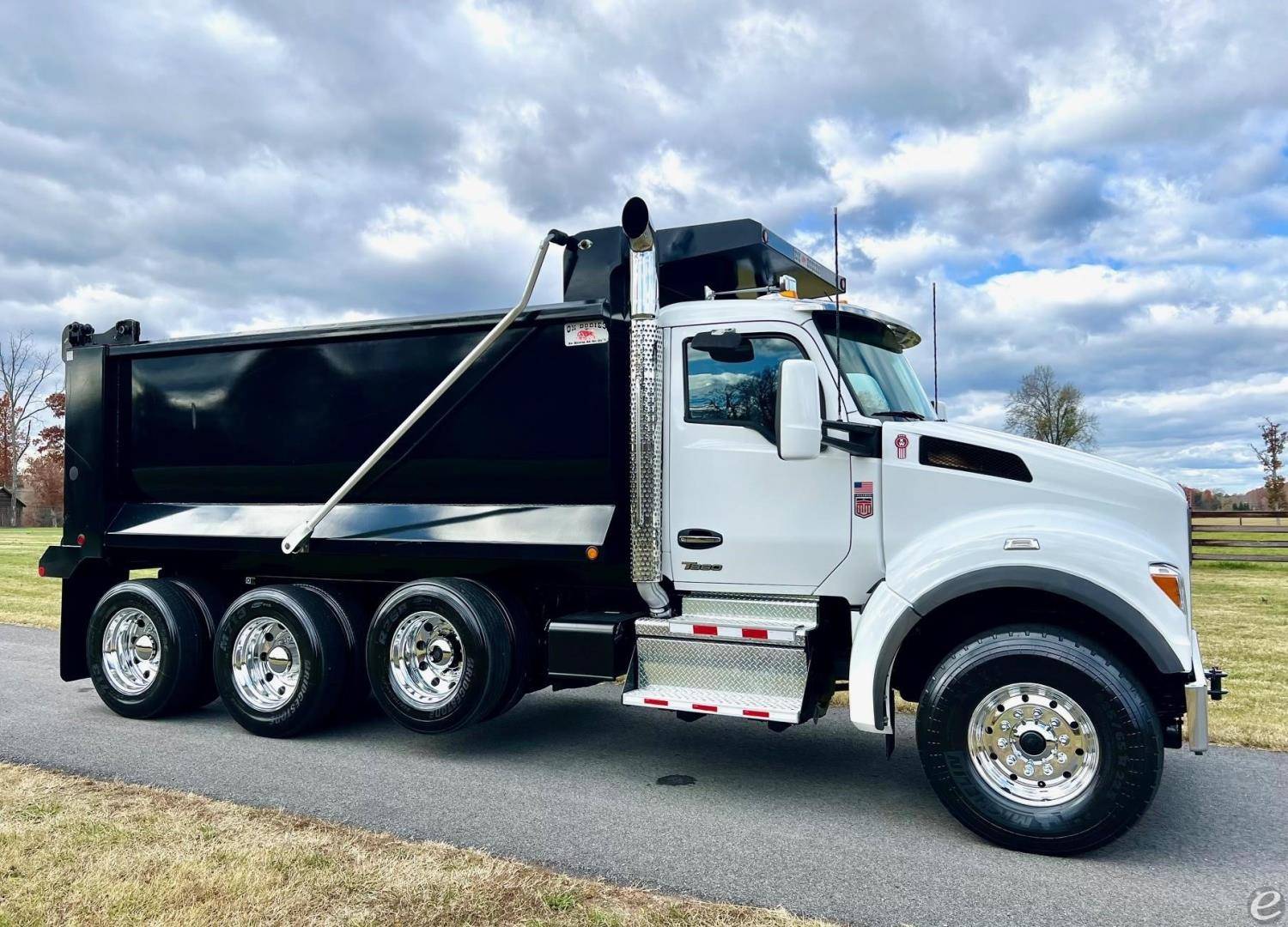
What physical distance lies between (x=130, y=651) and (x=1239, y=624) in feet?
38.4

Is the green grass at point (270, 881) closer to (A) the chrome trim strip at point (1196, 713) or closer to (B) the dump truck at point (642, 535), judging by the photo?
(B) the dump truck at point (642, 535)

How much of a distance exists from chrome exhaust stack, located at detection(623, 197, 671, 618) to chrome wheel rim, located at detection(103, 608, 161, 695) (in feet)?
13.0

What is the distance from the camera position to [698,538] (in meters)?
5.86

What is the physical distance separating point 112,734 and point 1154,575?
21.5 ft

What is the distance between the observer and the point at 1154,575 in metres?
4.70

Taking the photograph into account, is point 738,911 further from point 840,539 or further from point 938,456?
point 938,456

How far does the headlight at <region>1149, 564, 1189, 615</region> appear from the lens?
470 cm

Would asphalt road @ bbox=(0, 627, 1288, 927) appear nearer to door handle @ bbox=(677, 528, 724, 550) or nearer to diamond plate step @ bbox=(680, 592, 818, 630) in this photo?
diamond plate step @ bbox=(680, 592, 818, 630)

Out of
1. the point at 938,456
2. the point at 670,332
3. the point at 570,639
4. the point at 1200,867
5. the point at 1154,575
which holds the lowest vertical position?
the point at 1200,867

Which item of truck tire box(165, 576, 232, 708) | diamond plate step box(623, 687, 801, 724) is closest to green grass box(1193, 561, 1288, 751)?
diamond plate step box(623, 687, 801, 724)

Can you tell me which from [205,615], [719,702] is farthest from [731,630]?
[205,615]

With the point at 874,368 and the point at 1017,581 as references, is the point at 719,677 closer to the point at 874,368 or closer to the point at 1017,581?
the point at 1017,581

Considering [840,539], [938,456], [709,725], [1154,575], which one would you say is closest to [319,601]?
[709,725]

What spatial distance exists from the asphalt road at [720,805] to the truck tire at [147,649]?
208 millimetres
